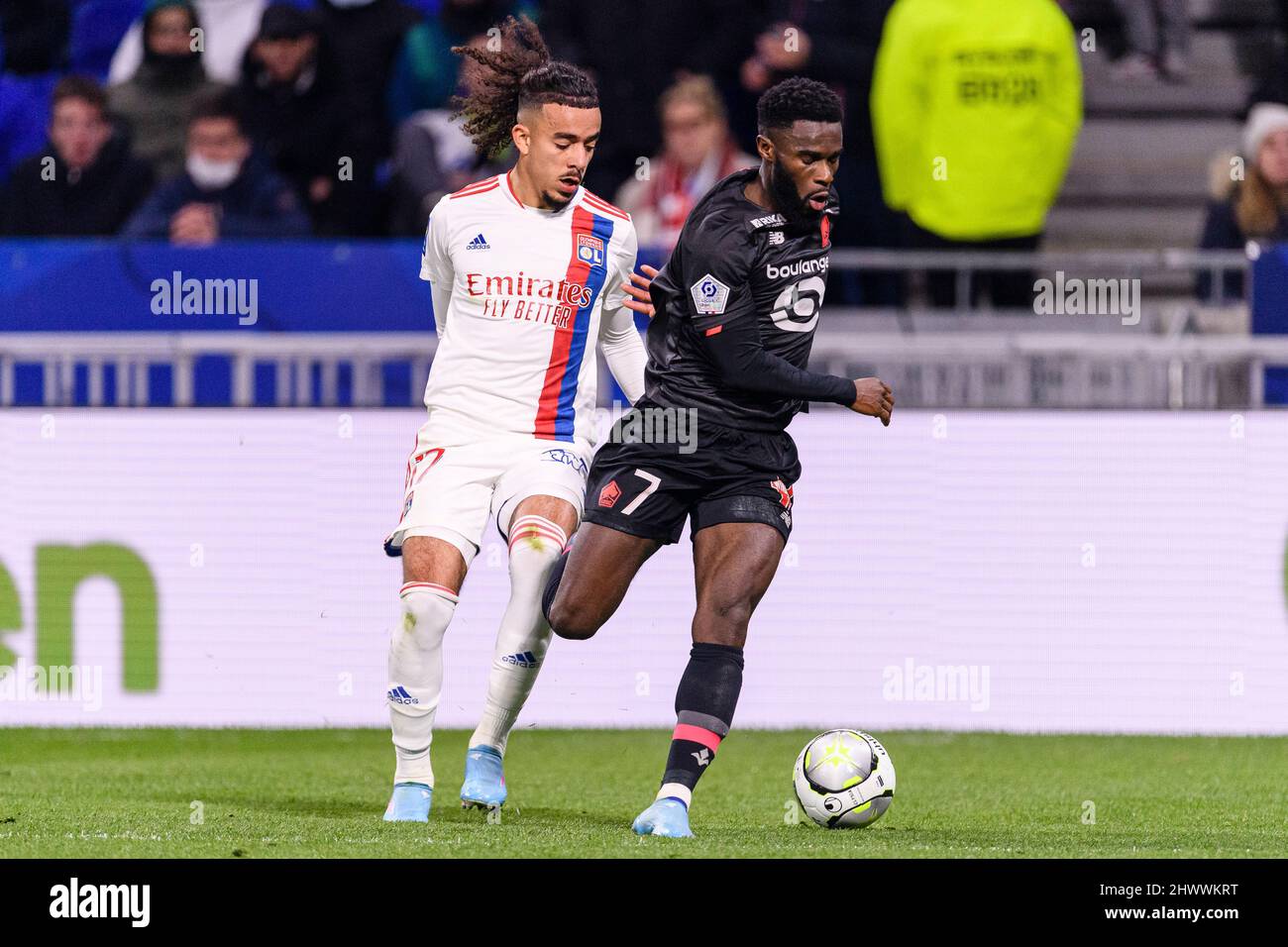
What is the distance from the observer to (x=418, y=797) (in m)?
6.72

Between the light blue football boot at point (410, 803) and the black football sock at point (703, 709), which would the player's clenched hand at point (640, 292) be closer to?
the black football sock at point (703, 709)

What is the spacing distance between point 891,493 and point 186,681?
318cm

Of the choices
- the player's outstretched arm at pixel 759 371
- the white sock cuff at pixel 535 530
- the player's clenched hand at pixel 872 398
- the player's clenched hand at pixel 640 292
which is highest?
the player's clenched hand at pixel 640 292

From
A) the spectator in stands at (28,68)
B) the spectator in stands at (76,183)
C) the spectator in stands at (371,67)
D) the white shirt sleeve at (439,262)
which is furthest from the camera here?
the spectator in stands at (28,68)

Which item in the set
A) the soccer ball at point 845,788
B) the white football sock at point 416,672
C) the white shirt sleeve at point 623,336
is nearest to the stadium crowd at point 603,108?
the white shirt sleeve at point 623,336

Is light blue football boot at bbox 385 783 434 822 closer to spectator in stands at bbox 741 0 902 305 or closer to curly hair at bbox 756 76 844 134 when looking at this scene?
curly hair at bbox 756 76 844 134

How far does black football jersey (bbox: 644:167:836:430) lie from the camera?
21.7 feet

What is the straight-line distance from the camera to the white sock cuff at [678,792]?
20.9 ft

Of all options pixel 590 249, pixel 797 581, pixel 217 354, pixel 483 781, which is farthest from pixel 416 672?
pixel 217 354

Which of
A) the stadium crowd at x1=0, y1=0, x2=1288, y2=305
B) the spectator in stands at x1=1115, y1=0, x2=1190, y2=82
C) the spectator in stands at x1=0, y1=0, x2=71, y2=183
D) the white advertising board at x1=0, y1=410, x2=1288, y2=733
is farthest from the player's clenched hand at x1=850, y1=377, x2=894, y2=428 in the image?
the spectator in stands at x1=0, y1=0, x2=71, y2=183

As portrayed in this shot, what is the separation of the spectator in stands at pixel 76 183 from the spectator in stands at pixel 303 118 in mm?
811

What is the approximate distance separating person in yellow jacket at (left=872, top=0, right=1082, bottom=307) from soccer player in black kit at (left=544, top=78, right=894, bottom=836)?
5.76 metres

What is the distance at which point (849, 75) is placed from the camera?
13016mm

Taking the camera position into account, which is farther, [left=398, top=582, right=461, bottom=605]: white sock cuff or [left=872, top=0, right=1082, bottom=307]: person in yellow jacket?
[left=872, top=0, right=1082, bottom=307]: person in yellow jacket
